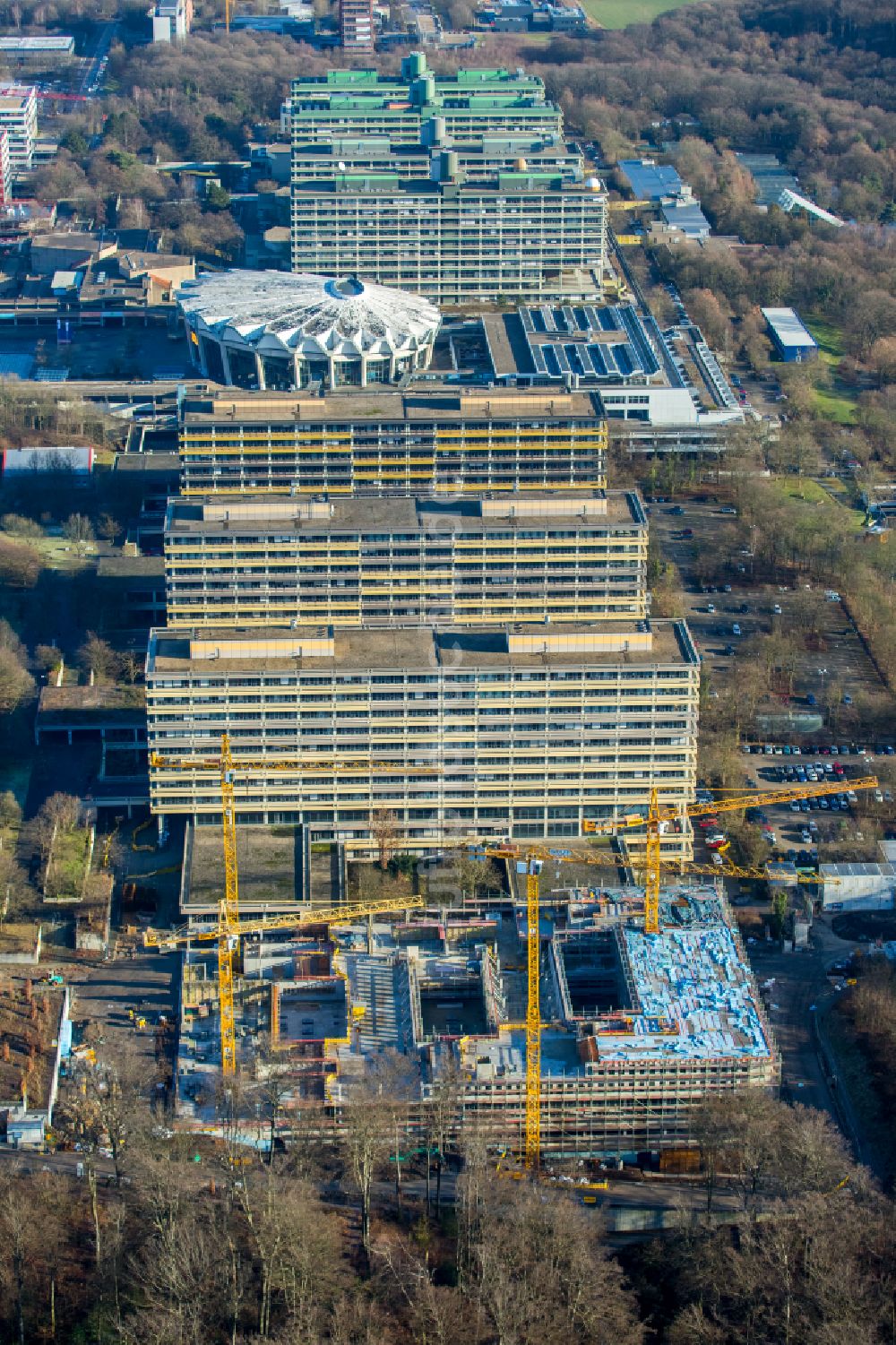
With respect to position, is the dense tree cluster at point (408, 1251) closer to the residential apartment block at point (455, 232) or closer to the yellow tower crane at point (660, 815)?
the yellow tower crane at point (660, 815)

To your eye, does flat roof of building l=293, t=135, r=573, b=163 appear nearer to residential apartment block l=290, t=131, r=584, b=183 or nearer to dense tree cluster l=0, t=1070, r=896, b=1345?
residential apartment block l=290, t=131, r=584, b=183

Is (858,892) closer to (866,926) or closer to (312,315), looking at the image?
(866,926)

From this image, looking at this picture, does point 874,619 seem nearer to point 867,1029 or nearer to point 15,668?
point 867,1029

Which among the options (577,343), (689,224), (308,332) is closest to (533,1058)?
(308,332)

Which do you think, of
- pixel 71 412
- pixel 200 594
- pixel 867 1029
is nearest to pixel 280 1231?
pixel 867 1029

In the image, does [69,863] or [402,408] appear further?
[402,408]
